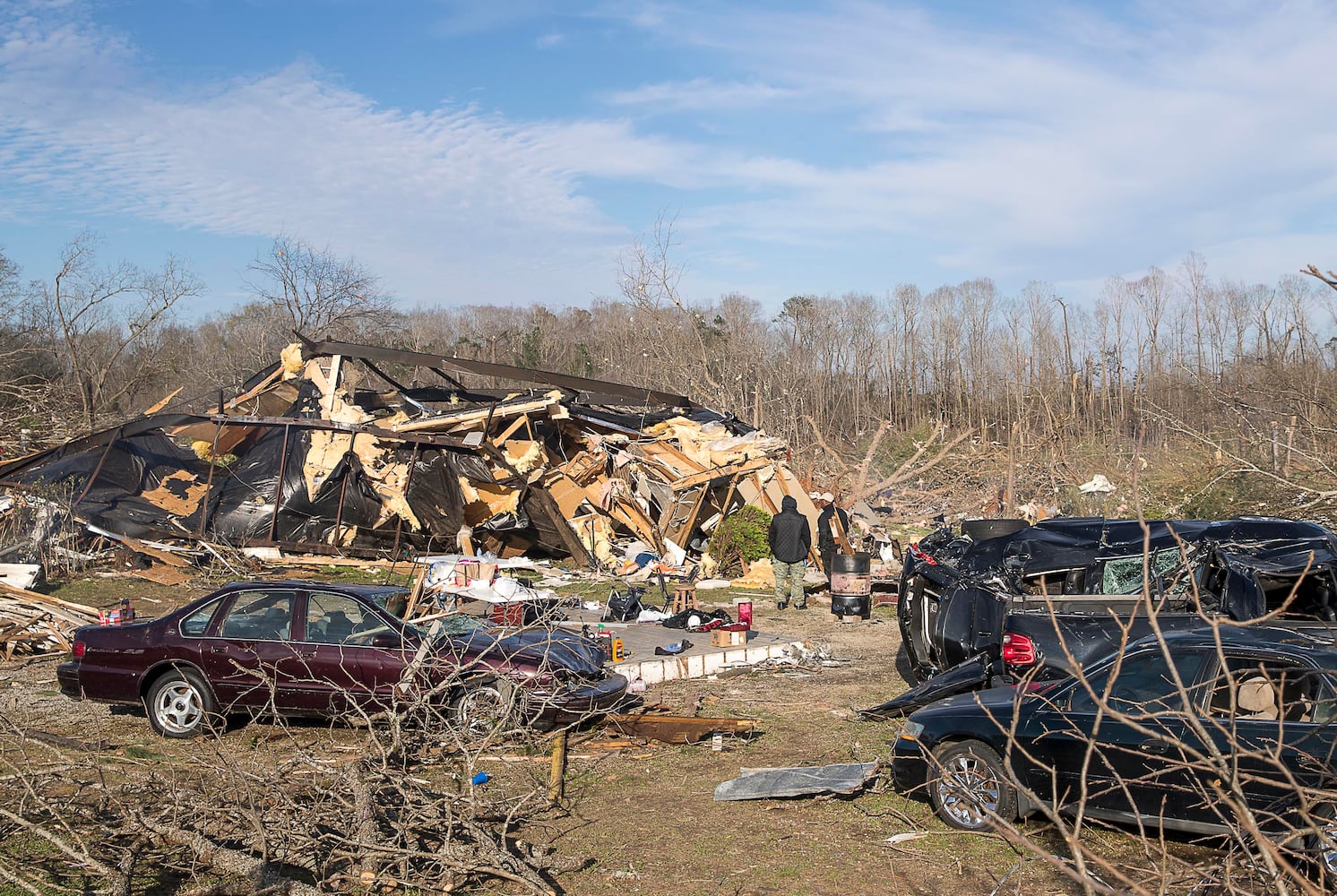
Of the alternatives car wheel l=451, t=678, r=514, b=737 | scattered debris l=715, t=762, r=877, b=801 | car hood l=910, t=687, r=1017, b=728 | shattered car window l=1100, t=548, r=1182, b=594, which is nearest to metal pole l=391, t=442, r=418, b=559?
car wheel l=451, t=678, r=514, b=737

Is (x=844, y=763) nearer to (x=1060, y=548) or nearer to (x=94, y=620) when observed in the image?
(x=1060, y=548)

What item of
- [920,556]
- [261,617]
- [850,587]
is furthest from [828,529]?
[261,617]

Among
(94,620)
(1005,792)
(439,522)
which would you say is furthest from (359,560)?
(1005,792)

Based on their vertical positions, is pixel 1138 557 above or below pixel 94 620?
above

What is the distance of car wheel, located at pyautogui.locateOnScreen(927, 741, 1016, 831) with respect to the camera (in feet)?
21.2

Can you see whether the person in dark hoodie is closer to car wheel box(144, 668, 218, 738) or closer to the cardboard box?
the cardboard box

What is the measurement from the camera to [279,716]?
8922 mm

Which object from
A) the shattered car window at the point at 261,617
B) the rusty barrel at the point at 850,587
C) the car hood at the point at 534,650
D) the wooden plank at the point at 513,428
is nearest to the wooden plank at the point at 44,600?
the shattered car window at the point at 261,617

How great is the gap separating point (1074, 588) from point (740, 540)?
32.0 ft

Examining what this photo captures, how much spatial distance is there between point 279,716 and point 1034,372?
150ft

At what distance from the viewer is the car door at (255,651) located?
344 inches

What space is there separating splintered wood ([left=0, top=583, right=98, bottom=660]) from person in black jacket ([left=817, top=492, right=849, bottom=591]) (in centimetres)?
1198

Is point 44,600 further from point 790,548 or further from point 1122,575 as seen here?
point 1122,575

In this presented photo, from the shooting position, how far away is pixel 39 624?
12.2m
